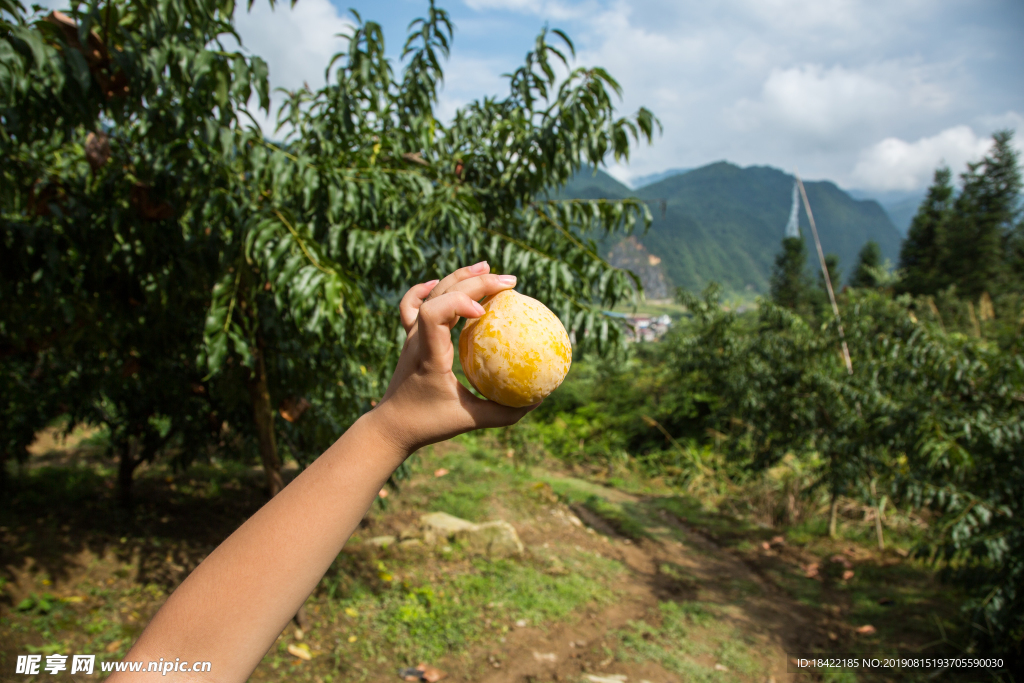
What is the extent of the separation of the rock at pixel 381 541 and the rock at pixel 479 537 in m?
0.29

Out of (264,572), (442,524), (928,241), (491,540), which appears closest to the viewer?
(264,572)

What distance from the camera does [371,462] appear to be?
839mm

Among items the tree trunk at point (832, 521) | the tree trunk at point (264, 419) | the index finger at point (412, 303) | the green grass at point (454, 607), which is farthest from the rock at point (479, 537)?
the index finger at point (412, 303)

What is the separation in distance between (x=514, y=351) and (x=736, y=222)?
334 ft

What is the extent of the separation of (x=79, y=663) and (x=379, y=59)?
3.47 m

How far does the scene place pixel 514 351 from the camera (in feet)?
3.92

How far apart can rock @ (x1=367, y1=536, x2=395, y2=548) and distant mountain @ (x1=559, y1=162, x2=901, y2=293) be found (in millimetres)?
39211

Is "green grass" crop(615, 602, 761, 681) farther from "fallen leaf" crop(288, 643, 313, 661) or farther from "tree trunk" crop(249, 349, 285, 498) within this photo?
"tree trunk" crop(249, 349, 285, 498)

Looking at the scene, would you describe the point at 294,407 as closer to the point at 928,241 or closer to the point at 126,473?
the point at 126,473

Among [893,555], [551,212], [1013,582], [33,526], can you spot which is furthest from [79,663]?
[893,555]

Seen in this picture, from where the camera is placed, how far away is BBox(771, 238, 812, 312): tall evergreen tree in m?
32.0

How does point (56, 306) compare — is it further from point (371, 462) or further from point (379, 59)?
point (371, 462)

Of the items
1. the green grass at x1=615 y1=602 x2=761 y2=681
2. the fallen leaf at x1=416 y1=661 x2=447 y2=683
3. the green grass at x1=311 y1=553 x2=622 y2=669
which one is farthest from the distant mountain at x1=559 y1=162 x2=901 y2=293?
the fallen leaf at x1=416 y1=661 x2=447 y2=683

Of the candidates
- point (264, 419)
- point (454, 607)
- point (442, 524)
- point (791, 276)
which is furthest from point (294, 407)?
point (791, 276)
